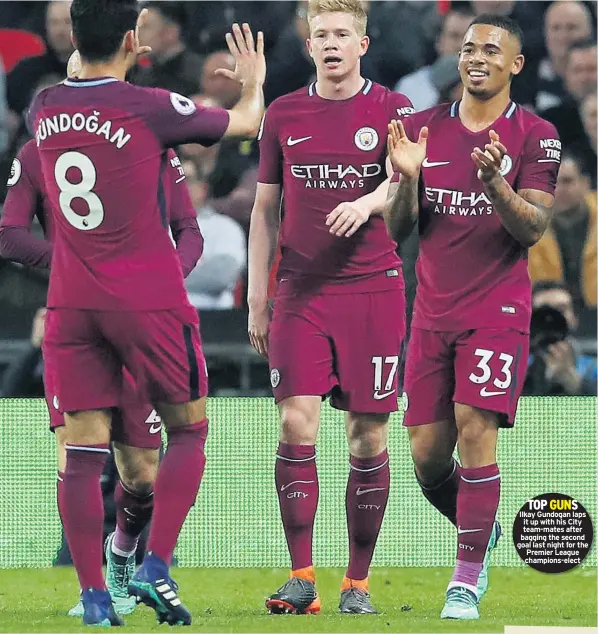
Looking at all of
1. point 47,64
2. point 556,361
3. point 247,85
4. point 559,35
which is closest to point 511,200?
point 247,85

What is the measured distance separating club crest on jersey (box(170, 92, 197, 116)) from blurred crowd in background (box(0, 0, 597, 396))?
4.24m

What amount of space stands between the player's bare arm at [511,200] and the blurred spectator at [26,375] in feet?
12.7

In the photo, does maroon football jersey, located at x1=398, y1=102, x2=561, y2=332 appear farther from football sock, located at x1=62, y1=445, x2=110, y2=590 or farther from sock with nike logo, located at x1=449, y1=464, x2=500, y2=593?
football sock, located at x1=62, y1=445, x2=110, y2=590

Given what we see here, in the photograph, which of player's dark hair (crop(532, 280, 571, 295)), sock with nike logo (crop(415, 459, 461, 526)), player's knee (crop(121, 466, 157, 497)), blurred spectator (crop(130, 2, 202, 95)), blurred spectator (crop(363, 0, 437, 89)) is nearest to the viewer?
player's knee (crop(121, 466, 157, 497))

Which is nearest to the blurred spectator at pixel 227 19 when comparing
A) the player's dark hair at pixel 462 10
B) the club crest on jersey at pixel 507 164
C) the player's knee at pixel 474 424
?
the player's dark hair at pixel 462 10

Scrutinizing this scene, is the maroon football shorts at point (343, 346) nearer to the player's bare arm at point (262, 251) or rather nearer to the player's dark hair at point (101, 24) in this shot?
the player's bare arm at point (262, 251)

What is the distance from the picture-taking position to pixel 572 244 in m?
9.89

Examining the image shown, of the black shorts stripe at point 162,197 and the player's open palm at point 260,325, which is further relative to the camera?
the player's open palm at point 260,325

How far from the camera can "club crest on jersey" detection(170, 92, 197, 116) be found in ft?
17.1

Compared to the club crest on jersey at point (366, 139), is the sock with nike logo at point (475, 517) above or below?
below

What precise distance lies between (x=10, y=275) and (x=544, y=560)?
3.88 metres

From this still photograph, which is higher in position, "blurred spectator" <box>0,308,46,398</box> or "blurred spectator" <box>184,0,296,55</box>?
"blurred spectator" <box>184,0,296,55</box>

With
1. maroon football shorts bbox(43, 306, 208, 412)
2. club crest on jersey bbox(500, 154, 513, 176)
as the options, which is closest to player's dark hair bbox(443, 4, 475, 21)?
club crest on jersey bbox(500, 154, 513, 176)

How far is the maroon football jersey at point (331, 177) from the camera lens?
21.0ft
